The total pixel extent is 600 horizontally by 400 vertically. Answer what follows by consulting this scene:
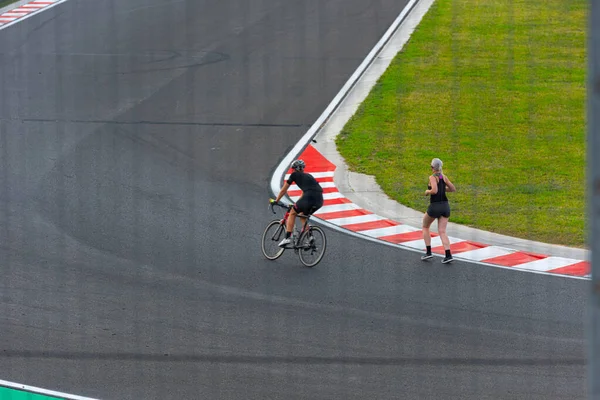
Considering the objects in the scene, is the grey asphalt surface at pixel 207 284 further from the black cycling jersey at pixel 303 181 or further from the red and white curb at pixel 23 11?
the red and white curb at pixel 23 11

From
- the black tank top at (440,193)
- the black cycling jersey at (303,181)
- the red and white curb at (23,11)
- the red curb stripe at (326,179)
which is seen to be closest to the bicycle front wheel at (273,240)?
the black cycling jersey at (303,181)

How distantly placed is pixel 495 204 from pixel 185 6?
19911mm

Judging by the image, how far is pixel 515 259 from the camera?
1374cm

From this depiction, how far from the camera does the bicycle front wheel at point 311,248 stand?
1334cm

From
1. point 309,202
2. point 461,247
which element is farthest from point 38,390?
point 461,247

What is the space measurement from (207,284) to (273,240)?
159cm

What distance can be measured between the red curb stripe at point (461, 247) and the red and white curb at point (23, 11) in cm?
2074

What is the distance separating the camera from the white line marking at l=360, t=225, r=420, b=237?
14.9 metres

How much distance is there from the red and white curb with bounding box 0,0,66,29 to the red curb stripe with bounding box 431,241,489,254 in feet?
68.0

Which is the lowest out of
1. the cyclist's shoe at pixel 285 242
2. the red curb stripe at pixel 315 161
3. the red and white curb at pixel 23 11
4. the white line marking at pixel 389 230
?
the white line marking at pixel 389 230

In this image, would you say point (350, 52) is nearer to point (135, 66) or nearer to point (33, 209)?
point (135, 66)

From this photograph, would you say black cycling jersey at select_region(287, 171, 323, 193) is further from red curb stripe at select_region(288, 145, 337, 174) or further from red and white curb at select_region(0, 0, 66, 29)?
red and white curb at select_region(0, 0, 66, 29)

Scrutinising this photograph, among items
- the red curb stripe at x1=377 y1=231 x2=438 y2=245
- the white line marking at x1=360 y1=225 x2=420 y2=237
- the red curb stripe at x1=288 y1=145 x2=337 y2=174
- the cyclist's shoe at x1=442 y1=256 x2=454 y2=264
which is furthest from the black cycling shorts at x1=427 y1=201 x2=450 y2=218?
the red curb stripe at x1=288 y1=145 x2=337 y2=174

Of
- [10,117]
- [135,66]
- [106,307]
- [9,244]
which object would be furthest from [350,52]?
[106,307]
